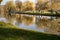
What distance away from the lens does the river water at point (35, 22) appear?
3953mm

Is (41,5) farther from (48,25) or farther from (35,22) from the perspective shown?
(48,25)

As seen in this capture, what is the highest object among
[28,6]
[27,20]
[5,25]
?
[28,6]

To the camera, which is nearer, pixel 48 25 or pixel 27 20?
pixel 48 25

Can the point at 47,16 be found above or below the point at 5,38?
above

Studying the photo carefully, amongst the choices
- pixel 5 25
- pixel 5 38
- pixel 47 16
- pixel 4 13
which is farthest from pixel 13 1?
pixel 5 38

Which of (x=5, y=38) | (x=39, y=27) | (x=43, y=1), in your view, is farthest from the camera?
(x=43, y=1)

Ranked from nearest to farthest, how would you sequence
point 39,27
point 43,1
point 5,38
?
1. point 5,38
2. point 39,27
3. point 43,1

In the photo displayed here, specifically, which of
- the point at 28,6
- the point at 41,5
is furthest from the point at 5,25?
the point at 41,5

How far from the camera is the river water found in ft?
13.0

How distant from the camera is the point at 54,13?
170 inches

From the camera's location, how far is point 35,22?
437cm

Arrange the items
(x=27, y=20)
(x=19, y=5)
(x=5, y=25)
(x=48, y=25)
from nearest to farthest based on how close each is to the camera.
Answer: (x=48, y=25) < (x=5, y=25) < (x=19, y=5) < (x=27, y=20)

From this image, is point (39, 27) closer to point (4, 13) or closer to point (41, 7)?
point (41, 7)

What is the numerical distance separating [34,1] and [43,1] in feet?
0.83
